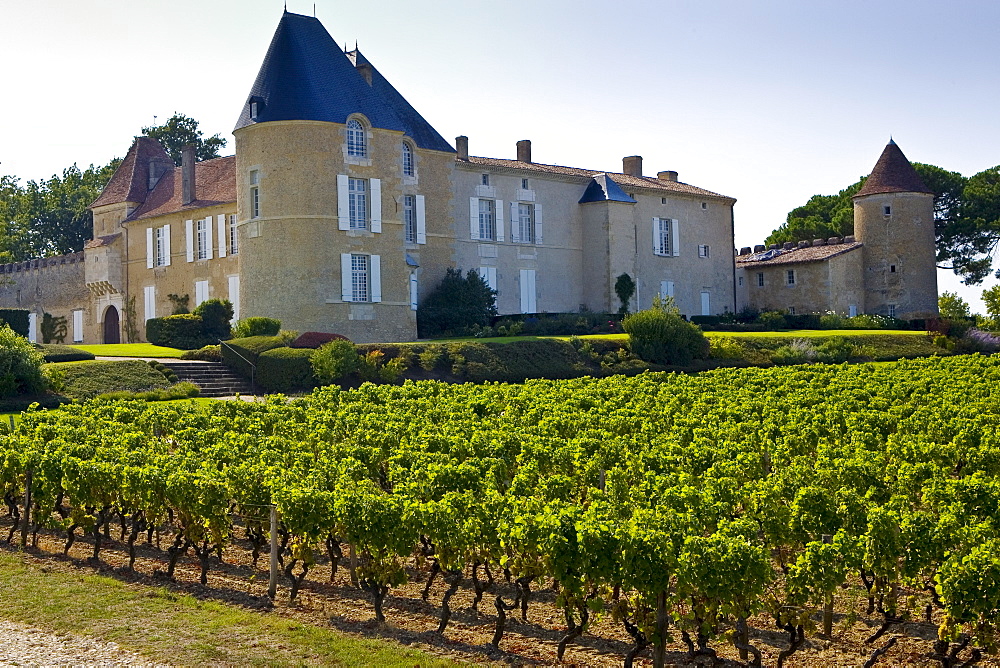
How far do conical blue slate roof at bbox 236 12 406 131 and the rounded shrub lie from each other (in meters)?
9.44

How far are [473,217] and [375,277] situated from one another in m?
7.25

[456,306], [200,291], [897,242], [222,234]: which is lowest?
[456,306]

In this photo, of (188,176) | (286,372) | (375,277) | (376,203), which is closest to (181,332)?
(375,277)

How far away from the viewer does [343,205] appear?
31016 mm

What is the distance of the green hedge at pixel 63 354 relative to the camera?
2555 cm

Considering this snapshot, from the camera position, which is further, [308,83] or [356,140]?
[356,140]

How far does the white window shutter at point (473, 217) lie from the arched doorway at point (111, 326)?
1379cm

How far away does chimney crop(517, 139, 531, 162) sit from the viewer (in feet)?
136

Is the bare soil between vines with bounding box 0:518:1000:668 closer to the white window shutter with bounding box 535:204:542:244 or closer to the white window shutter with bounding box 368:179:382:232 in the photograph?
the white window shutter with bounding box 368:179:382:232

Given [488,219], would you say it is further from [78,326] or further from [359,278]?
[78,326]

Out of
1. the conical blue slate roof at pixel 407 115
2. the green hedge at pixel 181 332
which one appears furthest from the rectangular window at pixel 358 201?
the green hedge at pixel 181 332

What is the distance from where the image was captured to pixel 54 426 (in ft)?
39.0

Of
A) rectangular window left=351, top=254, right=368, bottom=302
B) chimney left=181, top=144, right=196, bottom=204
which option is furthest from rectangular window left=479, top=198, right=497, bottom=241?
chimney left=181, top=144, right=196, bottom=204

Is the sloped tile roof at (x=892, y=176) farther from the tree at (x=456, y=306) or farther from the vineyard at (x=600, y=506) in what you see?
the vineyard at (x=600, y=506)
